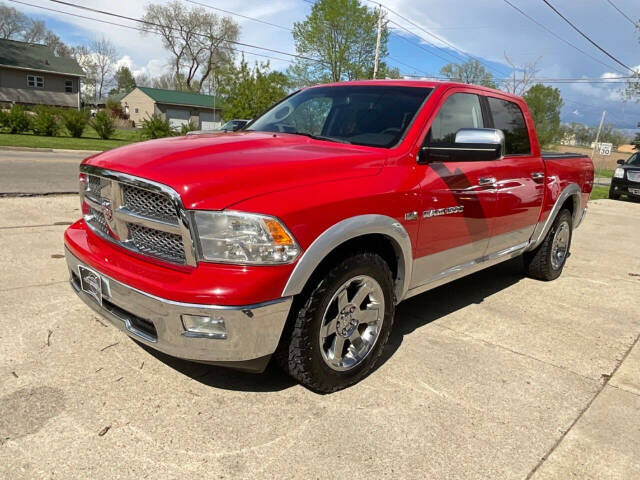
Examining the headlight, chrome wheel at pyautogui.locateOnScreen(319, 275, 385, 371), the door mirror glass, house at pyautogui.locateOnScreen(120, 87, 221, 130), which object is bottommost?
chrome wheel at pyautogui.locateOnScreen(319, 275, 385, 371)

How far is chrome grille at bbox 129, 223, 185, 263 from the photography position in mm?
2393

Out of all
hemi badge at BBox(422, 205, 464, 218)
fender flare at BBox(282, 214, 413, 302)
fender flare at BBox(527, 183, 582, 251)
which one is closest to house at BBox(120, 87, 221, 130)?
fender flare at BBox(527, 183, 582, 251)

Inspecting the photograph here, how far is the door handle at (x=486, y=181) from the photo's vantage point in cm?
365

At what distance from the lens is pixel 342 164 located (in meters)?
2.72

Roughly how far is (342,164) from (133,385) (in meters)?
1.71

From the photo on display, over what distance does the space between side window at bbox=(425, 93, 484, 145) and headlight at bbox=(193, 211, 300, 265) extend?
4.77 feet

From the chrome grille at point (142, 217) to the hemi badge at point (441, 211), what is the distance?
1547 millimetres

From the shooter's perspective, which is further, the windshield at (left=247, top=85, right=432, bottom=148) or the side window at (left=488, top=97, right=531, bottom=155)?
the side window at (left=488, top=97, right=531, bottom=155)

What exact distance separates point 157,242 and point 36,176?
903 centimetres

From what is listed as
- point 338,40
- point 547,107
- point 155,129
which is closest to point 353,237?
point 155,129

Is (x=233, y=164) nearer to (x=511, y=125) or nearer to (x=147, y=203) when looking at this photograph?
(x=147, y=203)

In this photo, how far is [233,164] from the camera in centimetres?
248

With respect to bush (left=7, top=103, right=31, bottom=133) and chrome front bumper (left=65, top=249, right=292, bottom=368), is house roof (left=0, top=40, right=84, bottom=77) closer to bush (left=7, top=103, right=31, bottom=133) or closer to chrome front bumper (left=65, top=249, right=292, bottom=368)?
bush (left=7, top=103, right=31, bottom=133)

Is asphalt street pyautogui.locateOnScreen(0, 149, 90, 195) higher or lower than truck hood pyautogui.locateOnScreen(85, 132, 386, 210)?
lower
